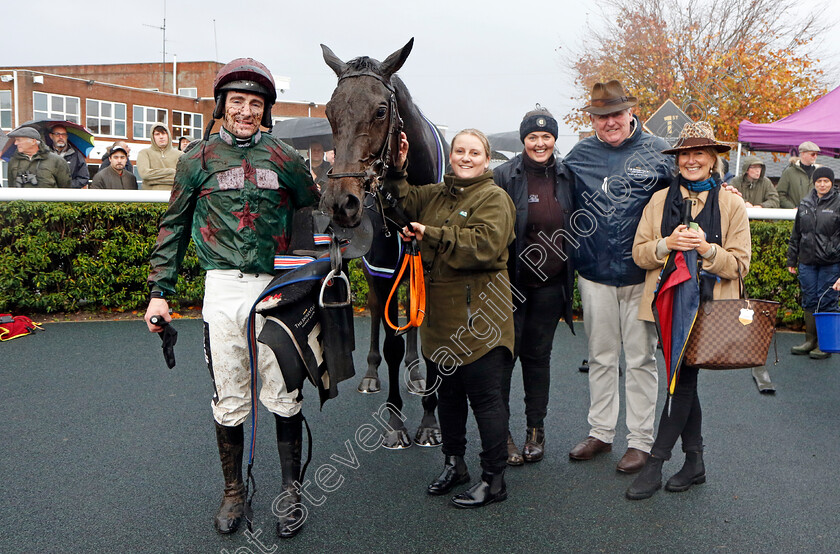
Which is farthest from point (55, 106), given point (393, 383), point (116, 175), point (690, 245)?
point (690, 245)

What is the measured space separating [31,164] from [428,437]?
263 inches

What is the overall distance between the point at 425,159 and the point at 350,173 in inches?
43.3

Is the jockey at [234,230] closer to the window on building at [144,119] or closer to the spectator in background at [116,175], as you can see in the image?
the spectator in background at [116,175]

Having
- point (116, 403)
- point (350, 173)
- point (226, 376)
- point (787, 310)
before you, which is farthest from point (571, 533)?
point (787, 310)

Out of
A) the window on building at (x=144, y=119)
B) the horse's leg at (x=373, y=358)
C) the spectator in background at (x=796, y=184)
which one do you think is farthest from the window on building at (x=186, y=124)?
the horse's leg at (x=373, y=358)

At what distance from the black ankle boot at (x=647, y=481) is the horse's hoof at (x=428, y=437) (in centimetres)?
122

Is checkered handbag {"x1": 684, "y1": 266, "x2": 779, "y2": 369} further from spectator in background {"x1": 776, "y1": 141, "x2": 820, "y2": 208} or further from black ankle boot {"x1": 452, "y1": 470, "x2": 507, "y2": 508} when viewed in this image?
spectator in background {"x1": 776, "y1": 141, "x2": 820, "y2": 208}

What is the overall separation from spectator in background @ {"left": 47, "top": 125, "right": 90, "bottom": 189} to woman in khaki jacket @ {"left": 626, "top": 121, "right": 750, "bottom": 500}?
330 inches

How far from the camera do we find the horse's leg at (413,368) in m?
5.28

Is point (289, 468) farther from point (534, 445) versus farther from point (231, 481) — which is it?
point (534, 445)

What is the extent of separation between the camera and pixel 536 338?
3.85 metres

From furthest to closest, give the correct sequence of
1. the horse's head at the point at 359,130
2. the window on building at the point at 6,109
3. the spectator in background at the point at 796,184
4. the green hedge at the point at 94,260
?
1. the window on building at the point at 6,109
2. the spectator in background at the point at 796,184
3. the green hedge at the point at 94,260
4. the horse's head at the point at 359,130

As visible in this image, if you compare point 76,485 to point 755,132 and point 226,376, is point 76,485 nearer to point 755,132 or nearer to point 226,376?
point 226,376

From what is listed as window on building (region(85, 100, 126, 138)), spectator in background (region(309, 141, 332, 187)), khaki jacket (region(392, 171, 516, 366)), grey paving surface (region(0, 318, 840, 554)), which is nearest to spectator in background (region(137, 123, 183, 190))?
spectator in background (region(309, 141, 332, 187))
